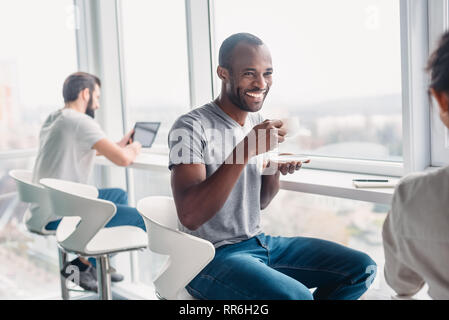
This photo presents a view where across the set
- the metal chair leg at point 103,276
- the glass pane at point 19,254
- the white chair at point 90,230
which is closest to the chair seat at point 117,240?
the white chair at point 90,230

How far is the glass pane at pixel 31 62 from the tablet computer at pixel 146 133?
0.79m

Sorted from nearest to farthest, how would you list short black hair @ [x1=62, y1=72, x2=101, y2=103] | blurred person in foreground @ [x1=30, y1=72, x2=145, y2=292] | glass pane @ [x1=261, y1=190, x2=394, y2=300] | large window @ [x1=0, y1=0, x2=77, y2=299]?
glass pane @ [x1=261, y1=190, x2=394, y2=300]
blurred person in foreground @ [x1=30, y1=72, x2=145, y2=292]
short black hair @ [x1=62, y1=72, x2=101, y2=103]
large window @ [x1=0, y1=0, x2=77, y2=299]

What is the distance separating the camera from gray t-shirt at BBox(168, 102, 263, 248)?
1.40 m

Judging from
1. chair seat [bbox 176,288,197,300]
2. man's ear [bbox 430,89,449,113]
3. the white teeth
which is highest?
the white teeth

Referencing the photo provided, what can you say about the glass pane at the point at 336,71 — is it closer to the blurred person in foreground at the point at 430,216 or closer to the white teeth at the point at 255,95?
the white teeth at the point at 255,95

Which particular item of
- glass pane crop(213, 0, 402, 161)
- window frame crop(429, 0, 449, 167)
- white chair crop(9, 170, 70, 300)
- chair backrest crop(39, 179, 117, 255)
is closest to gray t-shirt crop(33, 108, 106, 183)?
white chair crop(9, 170, 70, 300)

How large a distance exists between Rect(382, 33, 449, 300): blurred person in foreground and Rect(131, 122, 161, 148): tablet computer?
1.90m

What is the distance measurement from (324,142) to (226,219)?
730mm

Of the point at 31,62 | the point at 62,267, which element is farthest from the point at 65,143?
the point at 31,62

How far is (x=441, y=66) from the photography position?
77 centimetres

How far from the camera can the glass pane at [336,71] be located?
1752 millimetres

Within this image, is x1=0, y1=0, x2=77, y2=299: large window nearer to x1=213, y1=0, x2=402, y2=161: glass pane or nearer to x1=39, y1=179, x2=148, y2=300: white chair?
x1=39, y1=179, x2=148, y2=300: white chair

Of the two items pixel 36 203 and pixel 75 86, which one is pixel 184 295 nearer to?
pixel 36 203

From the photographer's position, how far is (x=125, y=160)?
230 cm
